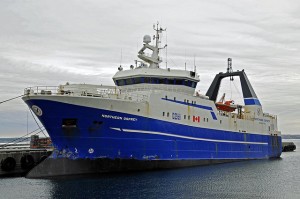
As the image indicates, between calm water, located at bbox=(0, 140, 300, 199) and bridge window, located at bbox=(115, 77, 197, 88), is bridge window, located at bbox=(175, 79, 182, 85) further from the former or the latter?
calm water, located at bbox=(0, 140, 300, 199)

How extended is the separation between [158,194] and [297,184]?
11.2 meters

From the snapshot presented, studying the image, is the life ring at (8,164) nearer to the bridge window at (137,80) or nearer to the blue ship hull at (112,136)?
the blue ship hull at (112,136)

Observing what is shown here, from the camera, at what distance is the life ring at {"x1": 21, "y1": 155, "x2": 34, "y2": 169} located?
1268 inches

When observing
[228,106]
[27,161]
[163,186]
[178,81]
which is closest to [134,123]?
[163,186]

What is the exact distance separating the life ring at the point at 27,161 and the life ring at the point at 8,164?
0.80 m

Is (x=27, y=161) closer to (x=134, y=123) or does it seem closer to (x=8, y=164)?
(x=8, y=164)

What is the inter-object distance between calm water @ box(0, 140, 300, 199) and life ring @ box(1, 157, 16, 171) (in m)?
2.10

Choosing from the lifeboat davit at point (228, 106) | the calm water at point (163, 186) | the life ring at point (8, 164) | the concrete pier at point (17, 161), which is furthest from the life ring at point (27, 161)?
the lifeboat davit at point (228, 106)

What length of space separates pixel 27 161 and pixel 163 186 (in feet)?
46.1

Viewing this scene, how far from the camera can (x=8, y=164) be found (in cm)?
3119

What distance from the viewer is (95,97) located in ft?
86.7

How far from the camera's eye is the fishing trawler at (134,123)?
86.6ft

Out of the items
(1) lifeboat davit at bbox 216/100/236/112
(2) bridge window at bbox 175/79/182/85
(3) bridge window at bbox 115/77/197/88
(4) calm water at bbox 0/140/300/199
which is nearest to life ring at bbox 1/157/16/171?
(4) calm water at bbox 0/140/300/199

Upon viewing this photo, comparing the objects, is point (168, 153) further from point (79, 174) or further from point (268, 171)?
point (268, 171)
